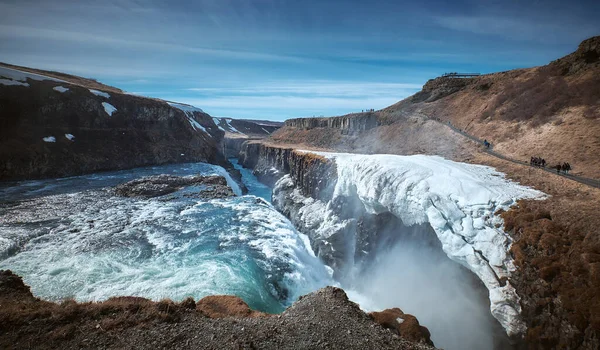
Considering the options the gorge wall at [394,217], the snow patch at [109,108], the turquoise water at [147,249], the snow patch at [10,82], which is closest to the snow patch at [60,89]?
the snow patch at [10,82]

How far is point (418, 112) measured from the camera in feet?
182

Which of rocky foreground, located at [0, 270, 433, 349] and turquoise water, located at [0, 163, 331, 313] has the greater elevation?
rocky foreground, located at [0, 270, 433, 349]

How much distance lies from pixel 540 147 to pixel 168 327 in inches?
1343

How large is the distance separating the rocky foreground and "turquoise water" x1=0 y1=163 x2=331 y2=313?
8.58 meters

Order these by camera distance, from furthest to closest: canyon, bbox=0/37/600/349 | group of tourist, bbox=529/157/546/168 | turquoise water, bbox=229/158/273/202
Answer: turquoise water, bbox=229/158/273/202 < group of tourist, bbox=529/157/546/168 < canyon, bbox=0/37/600/349

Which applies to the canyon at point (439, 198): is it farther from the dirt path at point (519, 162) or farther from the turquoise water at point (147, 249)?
the turquoise water at point (147, 249)

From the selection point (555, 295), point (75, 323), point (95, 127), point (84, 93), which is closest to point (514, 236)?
point (555, 295)

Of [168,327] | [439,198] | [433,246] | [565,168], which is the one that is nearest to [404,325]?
[439,198]

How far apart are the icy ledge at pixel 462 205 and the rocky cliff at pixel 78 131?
174 feet

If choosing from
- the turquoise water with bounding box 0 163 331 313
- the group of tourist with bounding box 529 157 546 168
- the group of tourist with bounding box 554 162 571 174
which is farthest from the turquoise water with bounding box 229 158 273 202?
the group of tourist with bounding box 554 162 571 174

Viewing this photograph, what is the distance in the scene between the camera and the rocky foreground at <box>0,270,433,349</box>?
7770 millimetres

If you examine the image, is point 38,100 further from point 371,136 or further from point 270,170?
point 371,136

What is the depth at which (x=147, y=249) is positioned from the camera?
77.5 ft

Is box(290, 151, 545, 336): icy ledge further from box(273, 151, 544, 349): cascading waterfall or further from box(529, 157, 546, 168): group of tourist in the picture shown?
box(529, 157, 546, 168): group of tourist
